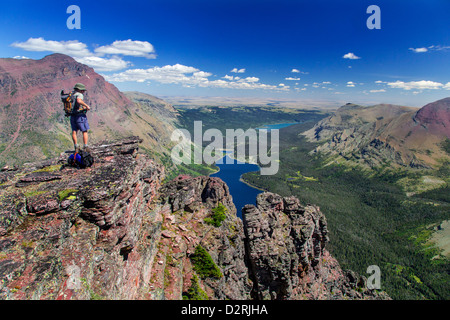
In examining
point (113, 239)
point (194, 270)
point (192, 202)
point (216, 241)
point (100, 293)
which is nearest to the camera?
point (100, 293)

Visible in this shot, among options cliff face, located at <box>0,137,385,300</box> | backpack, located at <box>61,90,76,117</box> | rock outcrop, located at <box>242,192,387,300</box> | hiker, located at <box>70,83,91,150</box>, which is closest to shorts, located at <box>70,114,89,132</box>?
hiker, located at <box>70,83,91,150</box>

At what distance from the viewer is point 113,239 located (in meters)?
17.2

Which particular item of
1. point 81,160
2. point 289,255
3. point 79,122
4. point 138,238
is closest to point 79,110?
point 79,122

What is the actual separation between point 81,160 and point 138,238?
28.9 feet

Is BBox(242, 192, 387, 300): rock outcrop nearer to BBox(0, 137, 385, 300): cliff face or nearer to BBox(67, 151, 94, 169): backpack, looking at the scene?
BBox(0, 137, 385, 300): cliff face

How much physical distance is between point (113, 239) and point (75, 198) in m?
4.03

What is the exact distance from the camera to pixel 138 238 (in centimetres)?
2228

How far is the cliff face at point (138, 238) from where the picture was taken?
13.4 metres

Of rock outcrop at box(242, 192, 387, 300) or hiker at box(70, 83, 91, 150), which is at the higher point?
hiker at box(70, 83, 91, 150)

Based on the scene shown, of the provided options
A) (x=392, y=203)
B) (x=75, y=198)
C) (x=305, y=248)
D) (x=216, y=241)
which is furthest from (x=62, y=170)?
(x=392, y=203)

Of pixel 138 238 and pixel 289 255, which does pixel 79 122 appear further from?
pixel 289 255

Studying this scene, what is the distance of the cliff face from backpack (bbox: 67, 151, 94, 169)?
0.60 m

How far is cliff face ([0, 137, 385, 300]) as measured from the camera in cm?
1335
